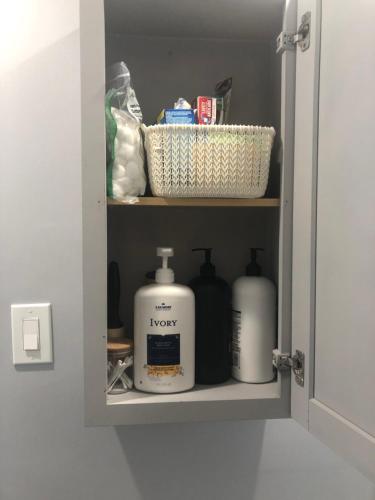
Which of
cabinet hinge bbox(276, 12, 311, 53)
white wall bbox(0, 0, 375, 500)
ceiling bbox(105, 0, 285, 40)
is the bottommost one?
white wall bbox(0, 0, 375, 500)

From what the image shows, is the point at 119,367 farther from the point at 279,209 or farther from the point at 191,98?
the point at 191,98

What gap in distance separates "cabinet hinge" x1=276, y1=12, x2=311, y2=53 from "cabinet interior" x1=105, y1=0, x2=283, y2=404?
17 centimetres

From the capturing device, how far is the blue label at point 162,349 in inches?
30.6

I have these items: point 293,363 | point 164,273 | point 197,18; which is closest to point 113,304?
point 164,273

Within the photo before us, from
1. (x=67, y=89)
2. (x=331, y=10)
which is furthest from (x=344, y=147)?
(x=67, y=89)

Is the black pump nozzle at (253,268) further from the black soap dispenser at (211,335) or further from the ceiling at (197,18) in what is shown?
the ceiling at (197,18)

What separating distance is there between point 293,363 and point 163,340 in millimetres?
217

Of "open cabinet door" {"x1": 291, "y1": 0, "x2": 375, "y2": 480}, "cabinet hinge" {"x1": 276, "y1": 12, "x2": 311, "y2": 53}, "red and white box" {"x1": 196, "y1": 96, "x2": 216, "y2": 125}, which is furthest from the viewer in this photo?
"red and white box" {"x1": 196, "y1": 96, "x2": 216, "y2": 125}

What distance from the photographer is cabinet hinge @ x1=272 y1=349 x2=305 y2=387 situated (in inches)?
28.1

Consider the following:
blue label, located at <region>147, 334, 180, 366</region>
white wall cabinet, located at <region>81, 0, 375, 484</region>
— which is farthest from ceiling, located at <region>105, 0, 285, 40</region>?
blue label, located at <region>147, 334, 180, 366</region>

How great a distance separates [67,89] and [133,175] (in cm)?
35

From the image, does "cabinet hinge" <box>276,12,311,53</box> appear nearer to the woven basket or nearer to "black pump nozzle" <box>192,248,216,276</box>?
the woven basket

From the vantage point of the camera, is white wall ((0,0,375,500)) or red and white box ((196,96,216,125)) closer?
red and white box ((196,96,216,125))

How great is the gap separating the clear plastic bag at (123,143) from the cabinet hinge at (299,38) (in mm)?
260
